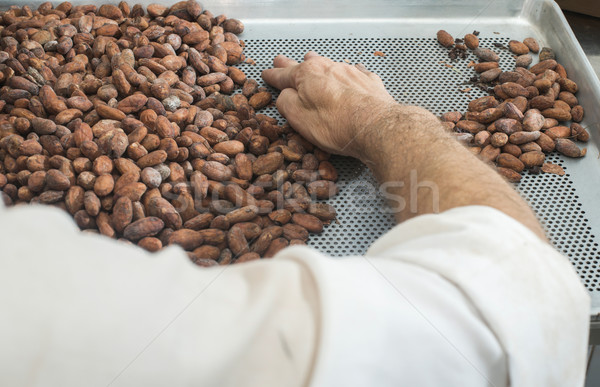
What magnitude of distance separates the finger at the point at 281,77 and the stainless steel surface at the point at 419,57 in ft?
0.17

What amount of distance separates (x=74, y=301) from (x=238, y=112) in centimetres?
71

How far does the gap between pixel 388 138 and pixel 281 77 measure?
0.30 metres

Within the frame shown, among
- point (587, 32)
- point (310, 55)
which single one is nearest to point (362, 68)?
point (310, 55)

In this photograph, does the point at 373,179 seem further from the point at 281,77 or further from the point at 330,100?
the point at 281,77

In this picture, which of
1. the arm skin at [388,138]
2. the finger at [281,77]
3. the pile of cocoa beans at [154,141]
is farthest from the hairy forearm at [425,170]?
the finger at [281,77]

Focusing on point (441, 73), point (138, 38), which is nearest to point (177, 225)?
point (138, 38)

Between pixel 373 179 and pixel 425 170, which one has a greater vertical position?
pixel 425 170

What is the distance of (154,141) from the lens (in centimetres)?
93

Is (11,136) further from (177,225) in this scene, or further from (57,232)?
(57,232)

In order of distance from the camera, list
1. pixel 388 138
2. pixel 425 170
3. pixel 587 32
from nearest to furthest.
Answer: pixel 425 170
pixel 388 138
pixel 587 32

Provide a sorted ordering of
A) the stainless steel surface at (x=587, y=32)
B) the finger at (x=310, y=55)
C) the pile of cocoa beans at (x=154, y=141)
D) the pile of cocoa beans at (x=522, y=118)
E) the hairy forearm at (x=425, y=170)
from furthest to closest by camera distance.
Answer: the stainless steel surface at (x=587, y=32) < the finger at (x=310, y=55) < the pile of cocoa beans at (x=522, y=118) < the pile of cocoa beans at (x=154, y=141) < the hairy forearm at (x=425, y=170)

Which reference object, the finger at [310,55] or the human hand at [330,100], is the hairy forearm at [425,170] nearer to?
the human hand at [330,100]

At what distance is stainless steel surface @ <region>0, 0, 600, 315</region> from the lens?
89 centimetres

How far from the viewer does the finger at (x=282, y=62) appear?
1.11m
